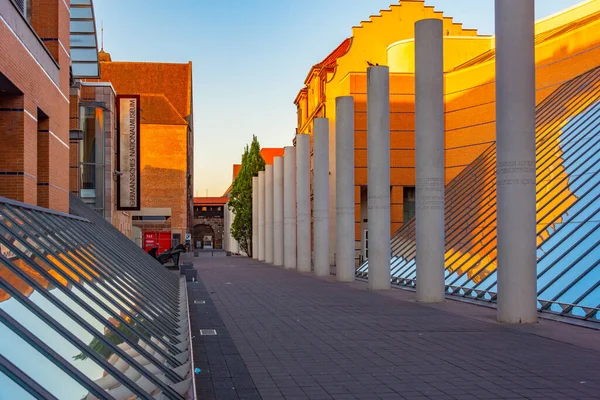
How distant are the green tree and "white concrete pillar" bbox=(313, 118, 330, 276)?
108 ft

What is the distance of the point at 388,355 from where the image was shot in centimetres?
1030

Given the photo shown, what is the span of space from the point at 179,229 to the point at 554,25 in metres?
47.9

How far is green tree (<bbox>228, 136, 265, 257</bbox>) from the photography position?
64062mm

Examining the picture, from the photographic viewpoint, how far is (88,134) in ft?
105

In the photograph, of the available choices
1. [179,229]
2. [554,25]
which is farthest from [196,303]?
[179,229]

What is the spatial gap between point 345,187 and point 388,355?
16292mm

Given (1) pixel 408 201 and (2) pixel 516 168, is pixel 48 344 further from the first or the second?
(1) pixel 408 201

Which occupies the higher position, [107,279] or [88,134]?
[88,134]

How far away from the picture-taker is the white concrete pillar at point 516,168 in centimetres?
1325

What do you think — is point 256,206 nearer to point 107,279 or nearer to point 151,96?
point 151,96

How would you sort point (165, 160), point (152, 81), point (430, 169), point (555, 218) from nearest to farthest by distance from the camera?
1. point (555, 218)
2. point (430, 169)
3. point (165, 160)
4. point (152, 81)

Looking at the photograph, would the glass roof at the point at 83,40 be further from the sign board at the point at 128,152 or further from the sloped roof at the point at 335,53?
the sloped roof at the point at 335,53

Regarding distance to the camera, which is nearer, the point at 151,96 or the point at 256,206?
the point at 256,206

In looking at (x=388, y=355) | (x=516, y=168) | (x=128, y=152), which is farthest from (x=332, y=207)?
(x=388, y=355)
